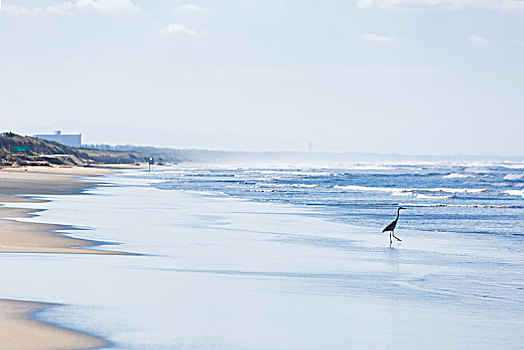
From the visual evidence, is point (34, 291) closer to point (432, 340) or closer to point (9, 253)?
point (9, 253)

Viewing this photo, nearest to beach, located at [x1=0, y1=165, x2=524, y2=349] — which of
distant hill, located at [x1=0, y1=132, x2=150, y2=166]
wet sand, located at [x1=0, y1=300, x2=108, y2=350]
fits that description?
wet sand, located at [x1=0, y1=300, x2=108, y2=350]

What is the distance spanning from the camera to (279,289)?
9648mm

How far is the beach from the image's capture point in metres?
7.30

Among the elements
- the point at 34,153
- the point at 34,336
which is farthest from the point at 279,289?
the point at 34,153

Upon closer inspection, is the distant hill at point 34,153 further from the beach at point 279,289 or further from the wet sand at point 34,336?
the wet sand at point 34,336

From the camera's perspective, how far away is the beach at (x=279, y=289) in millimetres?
7305

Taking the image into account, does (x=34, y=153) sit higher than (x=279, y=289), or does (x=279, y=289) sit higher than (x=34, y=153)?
(x=34, y=153)

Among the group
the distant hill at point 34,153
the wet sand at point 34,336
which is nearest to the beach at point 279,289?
the wet sand at point 34,336

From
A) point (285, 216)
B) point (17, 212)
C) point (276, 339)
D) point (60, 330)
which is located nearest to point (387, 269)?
point (276, 339)

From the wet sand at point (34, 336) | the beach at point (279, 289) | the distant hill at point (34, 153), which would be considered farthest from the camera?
the distant hill at point (34, 153)

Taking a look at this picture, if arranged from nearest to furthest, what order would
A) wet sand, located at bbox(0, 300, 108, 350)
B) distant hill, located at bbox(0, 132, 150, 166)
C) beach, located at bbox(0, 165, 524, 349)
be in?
wet sand, located at bbox(0, 300, 108, 350) → beach, located at bbox(0, 165, 524, 349) → distant hill, located at bbox(0, 132, 150, 166)

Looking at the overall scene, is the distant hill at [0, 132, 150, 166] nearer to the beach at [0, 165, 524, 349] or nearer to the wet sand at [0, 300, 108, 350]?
the beach at [0, 165, 524, 349]

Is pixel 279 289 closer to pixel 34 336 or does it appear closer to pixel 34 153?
pixel 34 336

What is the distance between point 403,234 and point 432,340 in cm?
1009
